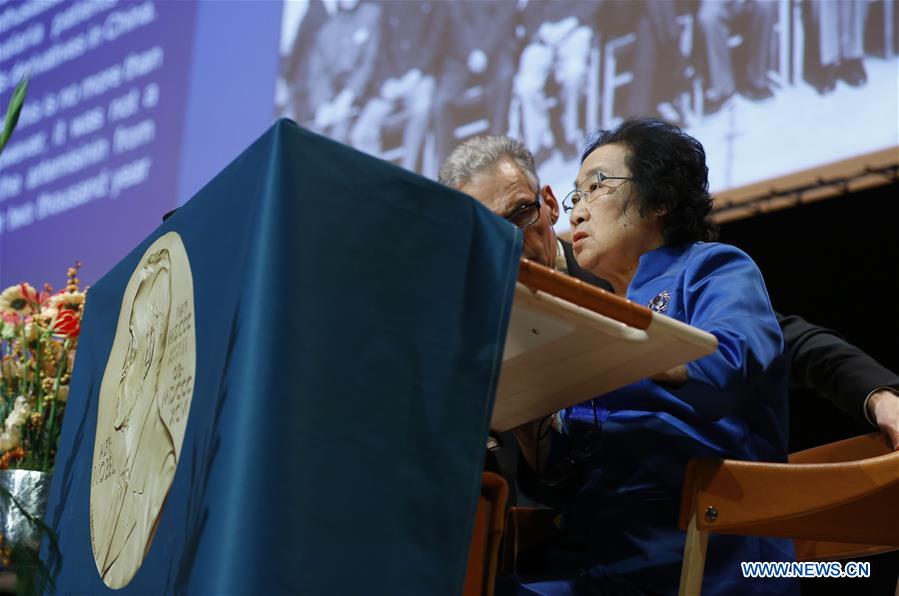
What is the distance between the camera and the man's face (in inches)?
93.1

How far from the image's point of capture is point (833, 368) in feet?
6.70

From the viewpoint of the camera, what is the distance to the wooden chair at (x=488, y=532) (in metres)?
1.31

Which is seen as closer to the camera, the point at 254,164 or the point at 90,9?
the point at 254,164

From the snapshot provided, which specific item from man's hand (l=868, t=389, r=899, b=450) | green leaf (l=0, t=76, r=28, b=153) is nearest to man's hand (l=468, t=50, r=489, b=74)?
man's hand (l=868, t=389, r=899, b=450)

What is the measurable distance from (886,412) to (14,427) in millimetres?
1466

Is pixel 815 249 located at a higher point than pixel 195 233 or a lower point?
higher

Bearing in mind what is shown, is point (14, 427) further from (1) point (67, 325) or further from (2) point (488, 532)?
(2) point (488, 532)

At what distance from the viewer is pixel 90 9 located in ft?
14.8

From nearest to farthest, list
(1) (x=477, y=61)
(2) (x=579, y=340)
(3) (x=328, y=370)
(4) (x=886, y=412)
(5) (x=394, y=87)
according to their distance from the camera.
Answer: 1. (3) (x=328, y=370)
2. (2) (x=579, y=340)
3. (4) (x=886, y=412)
4. (1) (x=477, y=61)
5. (5) (x=394, y=87)

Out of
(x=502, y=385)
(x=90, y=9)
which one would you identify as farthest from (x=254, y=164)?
(x=90, y=9)

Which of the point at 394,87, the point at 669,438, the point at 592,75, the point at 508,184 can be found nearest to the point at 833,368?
the point at 669,438

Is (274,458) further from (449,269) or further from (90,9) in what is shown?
(90,9)

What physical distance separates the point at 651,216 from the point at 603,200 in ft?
0.27

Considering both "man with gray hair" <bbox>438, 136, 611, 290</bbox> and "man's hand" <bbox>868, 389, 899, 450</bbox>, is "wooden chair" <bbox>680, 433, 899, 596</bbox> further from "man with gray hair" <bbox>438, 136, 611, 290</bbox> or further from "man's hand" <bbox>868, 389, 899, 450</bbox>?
"man with gray hair" <bbox>438, 136, 611, 290</bbox>
